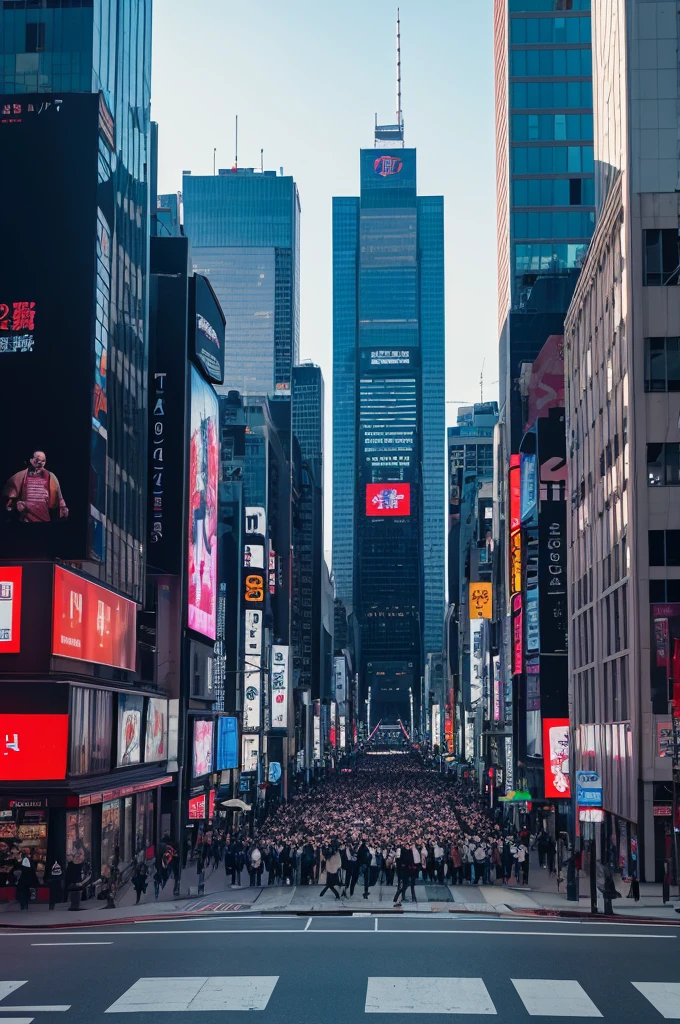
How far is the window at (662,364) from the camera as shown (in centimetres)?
4931

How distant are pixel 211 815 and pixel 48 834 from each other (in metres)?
36.3

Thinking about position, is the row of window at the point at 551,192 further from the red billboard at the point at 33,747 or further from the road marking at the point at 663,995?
the road marking at the point at 663,995

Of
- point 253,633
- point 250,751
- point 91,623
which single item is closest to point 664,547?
point 91,623

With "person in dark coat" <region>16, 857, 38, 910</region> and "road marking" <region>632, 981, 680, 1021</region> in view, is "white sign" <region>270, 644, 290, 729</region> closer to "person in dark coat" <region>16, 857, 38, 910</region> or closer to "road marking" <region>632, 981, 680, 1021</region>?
"person in dark coat" <region>16, 857, 38, 910</region>

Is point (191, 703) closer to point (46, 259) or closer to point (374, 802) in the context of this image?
point (374, 802)

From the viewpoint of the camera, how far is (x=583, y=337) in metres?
64.6

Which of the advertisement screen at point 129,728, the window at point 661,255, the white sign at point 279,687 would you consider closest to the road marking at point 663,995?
the window at point 661,255

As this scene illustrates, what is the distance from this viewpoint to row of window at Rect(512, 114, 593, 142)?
132m

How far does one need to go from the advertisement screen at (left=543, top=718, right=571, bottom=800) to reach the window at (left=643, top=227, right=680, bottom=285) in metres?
29.9

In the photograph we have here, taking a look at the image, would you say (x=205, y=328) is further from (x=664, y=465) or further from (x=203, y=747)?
(x=664, y=465)

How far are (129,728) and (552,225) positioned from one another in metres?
91.0

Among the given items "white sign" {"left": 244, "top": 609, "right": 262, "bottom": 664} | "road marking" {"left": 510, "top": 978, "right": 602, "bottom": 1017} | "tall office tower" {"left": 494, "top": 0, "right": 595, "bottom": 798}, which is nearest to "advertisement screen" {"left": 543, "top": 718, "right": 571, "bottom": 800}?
"white sign" {"left": 244, "top": 609, "right": 262, "bottom": 664}

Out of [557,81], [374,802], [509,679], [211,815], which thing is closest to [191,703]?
[211,815]

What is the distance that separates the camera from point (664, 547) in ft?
160
